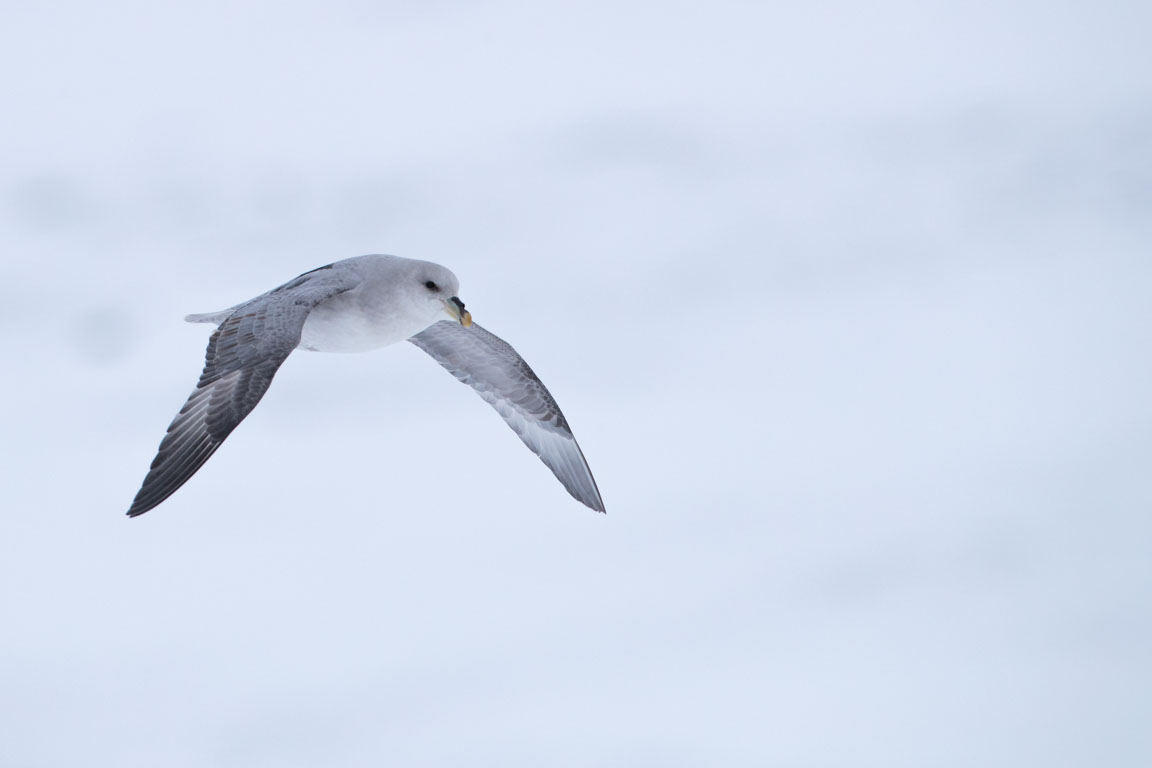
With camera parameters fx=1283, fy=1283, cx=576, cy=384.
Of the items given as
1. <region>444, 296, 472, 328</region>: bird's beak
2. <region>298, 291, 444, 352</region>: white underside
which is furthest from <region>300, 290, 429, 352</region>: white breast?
<region>444, 296, 472, 328</region>: bird's beak

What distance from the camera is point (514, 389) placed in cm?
748

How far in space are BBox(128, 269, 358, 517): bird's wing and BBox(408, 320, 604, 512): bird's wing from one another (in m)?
1.38

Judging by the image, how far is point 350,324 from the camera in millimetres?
6129

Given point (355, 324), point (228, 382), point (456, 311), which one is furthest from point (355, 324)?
point (228, 382)

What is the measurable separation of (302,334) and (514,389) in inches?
62.9

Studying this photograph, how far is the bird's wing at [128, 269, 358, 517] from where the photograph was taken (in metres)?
5.46

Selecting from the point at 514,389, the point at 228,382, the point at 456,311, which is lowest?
the point at 228,382

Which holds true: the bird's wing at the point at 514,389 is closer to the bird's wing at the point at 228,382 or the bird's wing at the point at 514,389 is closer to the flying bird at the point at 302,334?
the flying bird at the point at 302,334

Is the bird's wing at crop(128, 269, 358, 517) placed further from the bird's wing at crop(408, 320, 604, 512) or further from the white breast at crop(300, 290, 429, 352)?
the bird's wing at crop(408, 320, 604, 512)

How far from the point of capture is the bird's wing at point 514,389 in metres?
7.34

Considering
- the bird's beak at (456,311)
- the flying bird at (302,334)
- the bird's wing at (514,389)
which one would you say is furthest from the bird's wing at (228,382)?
the bird's wing at (514,389)

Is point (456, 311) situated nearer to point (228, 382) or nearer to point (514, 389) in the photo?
point (228, 382)

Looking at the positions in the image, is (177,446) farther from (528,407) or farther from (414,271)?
(528,407)

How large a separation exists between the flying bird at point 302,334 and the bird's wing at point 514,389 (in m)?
0.01
